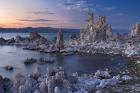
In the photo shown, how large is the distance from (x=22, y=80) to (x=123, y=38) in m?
110

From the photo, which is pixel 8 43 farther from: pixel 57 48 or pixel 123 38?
pixel 123 38

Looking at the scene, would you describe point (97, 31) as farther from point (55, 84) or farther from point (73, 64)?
point (55, 84)

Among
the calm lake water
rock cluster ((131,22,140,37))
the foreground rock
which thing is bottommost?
the calm lake water

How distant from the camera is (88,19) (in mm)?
155125

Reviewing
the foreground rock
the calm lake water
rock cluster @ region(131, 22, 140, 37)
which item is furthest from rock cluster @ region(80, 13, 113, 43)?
the foreground rock

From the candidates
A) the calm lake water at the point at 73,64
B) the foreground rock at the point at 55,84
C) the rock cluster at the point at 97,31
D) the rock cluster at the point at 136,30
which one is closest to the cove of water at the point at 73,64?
the calm lake water at the point at 73,64

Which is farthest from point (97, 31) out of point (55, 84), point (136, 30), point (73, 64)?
point (55, 84)

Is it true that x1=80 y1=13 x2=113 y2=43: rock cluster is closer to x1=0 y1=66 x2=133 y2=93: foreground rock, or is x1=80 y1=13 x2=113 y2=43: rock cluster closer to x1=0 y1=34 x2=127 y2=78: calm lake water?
x1=0 y1=34 x2=127 y2=78: calm lake water

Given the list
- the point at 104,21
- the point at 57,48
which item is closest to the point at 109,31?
the point at 104,21

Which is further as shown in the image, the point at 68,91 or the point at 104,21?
the point at 104,21

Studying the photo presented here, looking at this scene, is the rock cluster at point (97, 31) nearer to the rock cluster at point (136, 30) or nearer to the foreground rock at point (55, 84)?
the rock cluster at point (136, 30)

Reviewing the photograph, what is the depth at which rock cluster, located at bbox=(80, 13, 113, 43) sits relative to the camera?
5645 inches

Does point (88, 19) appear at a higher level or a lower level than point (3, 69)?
higher

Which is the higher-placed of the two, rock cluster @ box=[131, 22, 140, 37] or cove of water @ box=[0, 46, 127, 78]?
rock cluster @ box=[131, 22, 140, 37]
